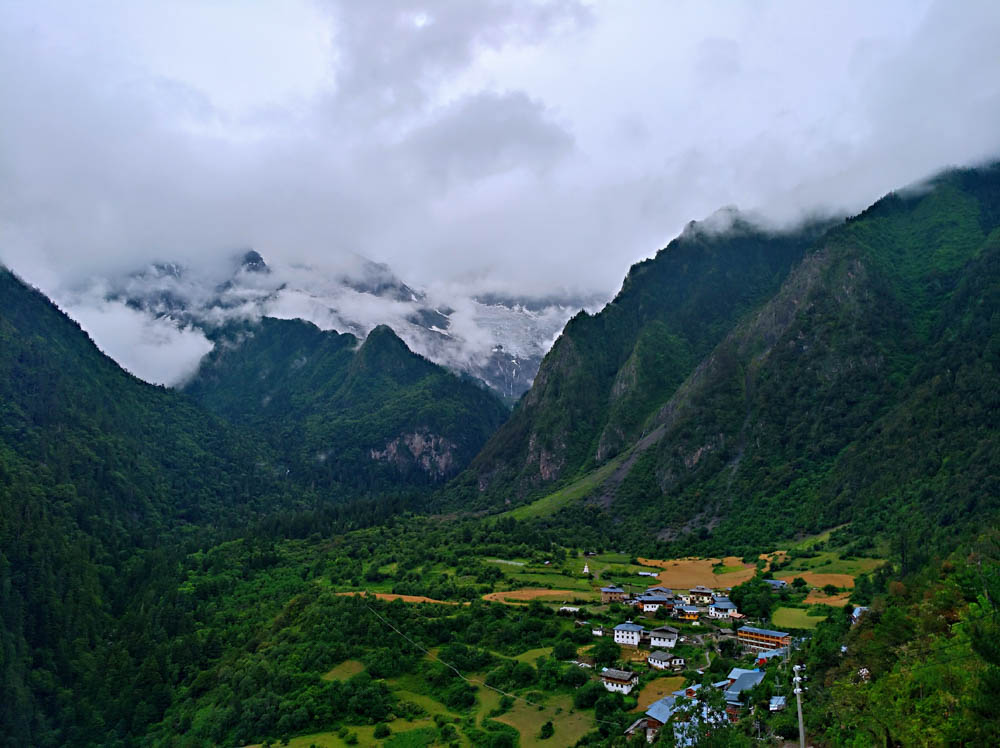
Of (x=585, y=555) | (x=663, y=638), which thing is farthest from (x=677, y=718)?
(x=585, y=555)

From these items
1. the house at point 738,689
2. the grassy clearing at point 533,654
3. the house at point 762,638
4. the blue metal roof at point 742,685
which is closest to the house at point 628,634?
the grassy clearing at point 533,654

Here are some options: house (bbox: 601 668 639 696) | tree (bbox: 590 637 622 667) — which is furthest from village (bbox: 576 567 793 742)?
tree (bbox: 590 637 622 667)

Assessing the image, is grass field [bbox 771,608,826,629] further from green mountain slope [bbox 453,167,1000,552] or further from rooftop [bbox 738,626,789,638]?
green mountain slope [bbox 453,167,1000,552]

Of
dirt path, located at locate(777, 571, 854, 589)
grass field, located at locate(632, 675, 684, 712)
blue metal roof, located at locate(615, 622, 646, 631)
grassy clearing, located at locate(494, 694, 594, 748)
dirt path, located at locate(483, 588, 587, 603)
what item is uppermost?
dirt path, located at locate(483, 588, 587, 603)

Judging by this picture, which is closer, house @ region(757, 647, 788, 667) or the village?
the village

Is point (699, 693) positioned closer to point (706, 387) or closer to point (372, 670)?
point (372, 670)

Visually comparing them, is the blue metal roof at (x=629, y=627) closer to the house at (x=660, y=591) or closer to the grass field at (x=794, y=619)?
the grass field at (x=794, y=619)
